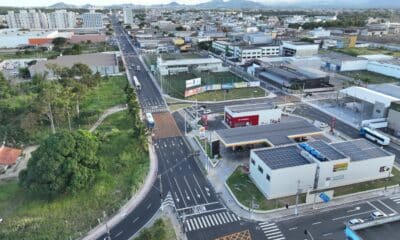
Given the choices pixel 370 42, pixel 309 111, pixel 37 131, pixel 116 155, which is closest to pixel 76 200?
pixel 116 155

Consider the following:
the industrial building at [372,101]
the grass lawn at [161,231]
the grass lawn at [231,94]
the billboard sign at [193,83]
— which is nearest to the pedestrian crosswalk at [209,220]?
the grass lawn at [161,231]

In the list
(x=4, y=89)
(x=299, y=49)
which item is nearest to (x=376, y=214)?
A: (x=4, y=89)

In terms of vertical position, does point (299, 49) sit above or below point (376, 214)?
above

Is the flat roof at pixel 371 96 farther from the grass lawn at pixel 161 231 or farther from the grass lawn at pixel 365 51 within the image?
the grass lawn at pixel 365 51

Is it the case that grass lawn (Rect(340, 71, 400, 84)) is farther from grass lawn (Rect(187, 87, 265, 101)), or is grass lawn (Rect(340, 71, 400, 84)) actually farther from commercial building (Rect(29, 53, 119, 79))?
A: commercial building (Rect(29, 53, 119, 79))

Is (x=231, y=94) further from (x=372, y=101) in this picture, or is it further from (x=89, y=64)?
(x=89, y=64)

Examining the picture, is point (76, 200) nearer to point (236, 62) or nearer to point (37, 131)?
point (37, 131)

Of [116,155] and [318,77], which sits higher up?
[318,77]
